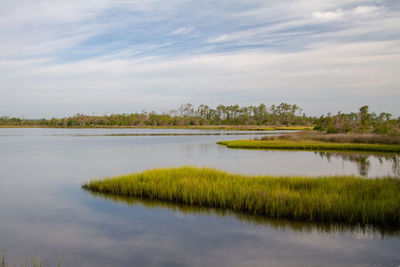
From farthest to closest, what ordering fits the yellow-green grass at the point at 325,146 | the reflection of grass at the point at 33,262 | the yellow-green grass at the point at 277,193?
the yellow-green grass at the point at 325,146 < the yellow-green grass at the point at 277,193 < the reflection of grass at the point at 33,262

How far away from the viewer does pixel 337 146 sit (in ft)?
117

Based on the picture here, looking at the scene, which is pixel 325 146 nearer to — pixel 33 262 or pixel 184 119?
pixel 33 262

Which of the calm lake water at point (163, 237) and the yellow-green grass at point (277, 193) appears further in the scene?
the yellow-green grass at point (277, 193)

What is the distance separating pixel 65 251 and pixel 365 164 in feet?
75.1

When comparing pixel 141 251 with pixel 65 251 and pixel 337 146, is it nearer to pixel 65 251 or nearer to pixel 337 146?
pixel 65 251

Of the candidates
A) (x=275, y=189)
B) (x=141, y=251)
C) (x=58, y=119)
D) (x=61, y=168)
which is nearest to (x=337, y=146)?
(x=275, y=189)

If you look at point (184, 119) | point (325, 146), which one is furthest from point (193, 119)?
point (325, 146)

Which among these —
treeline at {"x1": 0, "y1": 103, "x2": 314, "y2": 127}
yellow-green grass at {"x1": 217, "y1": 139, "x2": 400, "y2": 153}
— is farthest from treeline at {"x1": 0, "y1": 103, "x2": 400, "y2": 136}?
yellow-green grass at {"x1": 217, "y1": 139, "x2": 400, "y2": 153}

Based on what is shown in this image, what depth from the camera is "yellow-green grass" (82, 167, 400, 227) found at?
10.6 meters

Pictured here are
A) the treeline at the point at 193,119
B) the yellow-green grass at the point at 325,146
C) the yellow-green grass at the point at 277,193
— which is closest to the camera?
the yellow-green grass at the point at 277,193

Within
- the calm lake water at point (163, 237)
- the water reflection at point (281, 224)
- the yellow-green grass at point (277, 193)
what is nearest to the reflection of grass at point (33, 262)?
the calm lake water at point (163, 237)

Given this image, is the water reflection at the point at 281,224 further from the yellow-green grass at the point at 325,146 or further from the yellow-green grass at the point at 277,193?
the yellow-green grass at the point at 325,146

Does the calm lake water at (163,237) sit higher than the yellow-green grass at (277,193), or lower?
lower

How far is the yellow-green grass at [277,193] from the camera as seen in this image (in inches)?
416
